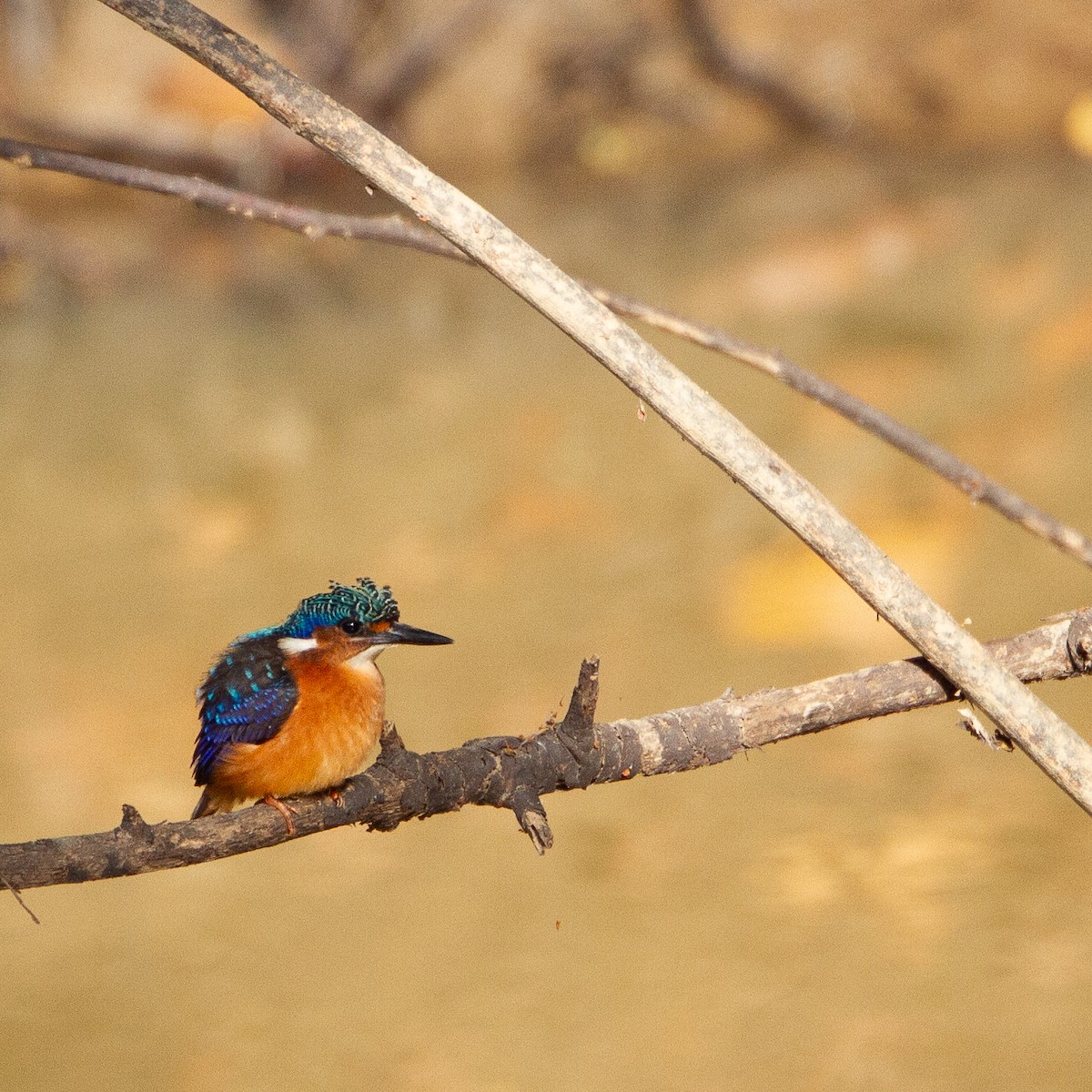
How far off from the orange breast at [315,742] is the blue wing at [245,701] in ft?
0.04

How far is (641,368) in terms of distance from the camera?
1266 mm

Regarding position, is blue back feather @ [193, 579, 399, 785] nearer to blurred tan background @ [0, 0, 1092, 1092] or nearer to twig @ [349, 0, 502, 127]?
blurred tan background @ [0, 0, 1092, 1092]

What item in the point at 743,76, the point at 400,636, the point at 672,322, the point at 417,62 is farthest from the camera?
the point at 743,76

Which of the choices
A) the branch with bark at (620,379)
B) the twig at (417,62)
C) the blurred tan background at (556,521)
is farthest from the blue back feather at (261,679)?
the twig at (417,62)

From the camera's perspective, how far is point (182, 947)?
3117mm

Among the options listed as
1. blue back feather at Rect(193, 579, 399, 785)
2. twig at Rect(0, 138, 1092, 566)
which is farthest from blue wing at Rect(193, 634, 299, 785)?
twig at Rect(0, 138, 1092, 566)

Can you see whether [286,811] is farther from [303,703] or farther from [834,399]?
[834,399]

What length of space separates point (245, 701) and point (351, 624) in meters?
0.16

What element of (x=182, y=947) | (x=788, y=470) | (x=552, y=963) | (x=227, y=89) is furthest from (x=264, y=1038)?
(x=227, y=89)

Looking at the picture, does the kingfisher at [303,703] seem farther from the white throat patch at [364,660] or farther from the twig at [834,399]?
the twig at [834,399]

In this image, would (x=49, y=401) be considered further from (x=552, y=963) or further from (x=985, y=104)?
(x=985, y=104)

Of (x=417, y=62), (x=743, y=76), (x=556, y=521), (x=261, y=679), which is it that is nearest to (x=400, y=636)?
(x=261, y=679)

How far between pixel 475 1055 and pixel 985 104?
664 cm

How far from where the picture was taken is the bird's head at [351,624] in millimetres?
1391
